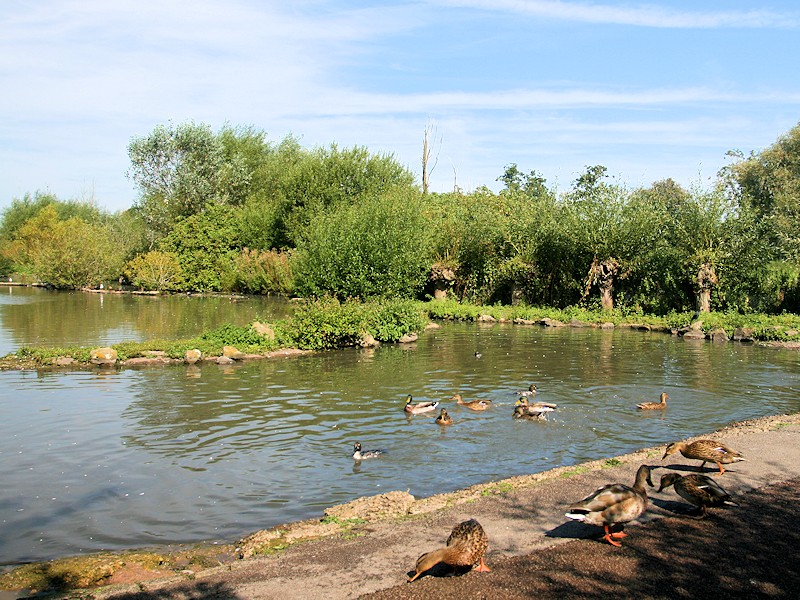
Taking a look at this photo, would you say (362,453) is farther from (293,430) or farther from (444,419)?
(444,419)

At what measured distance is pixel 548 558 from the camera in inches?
275

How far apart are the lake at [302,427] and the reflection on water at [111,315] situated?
52.2 inches

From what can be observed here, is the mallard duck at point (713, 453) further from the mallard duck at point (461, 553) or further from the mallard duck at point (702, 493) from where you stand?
the mallard duck at point (461, 553)

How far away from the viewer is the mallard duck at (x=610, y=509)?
728 cm

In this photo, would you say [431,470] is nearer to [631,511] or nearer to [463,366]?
[631,511]

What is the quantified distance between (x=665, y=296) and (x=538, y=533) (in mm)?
30094

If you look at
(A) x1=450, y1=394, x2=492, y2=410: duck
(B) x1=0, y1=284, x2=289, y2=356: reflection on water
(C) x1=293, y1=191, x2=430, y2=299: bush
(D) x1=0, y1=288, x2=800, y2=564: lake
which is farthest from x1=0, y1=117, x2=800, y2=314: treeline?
(A) x1=450, y1=394, x2=492, y2=410: duck

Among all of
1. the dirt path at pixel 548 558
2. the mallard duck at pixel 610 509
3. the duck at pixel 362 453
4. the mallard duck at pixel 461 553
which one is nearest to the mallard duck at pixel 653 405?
the dirt path at pixel 548 558

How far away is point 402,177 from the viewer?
1989 inches

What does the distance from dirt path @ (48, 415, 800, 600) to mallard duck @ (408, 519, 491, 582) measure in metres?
0.13

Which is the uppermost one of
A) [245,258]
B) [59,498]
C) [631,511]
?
[245,258]

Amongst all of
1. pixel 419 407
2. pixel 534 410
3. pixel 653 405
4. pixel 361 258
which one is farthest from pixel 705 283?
pixel 419 407

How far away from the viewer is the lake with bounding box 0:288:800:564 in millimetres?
10008

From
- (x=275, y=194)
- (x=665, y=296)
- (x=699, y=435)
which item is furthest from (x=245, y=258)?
(x=699, y=435)
